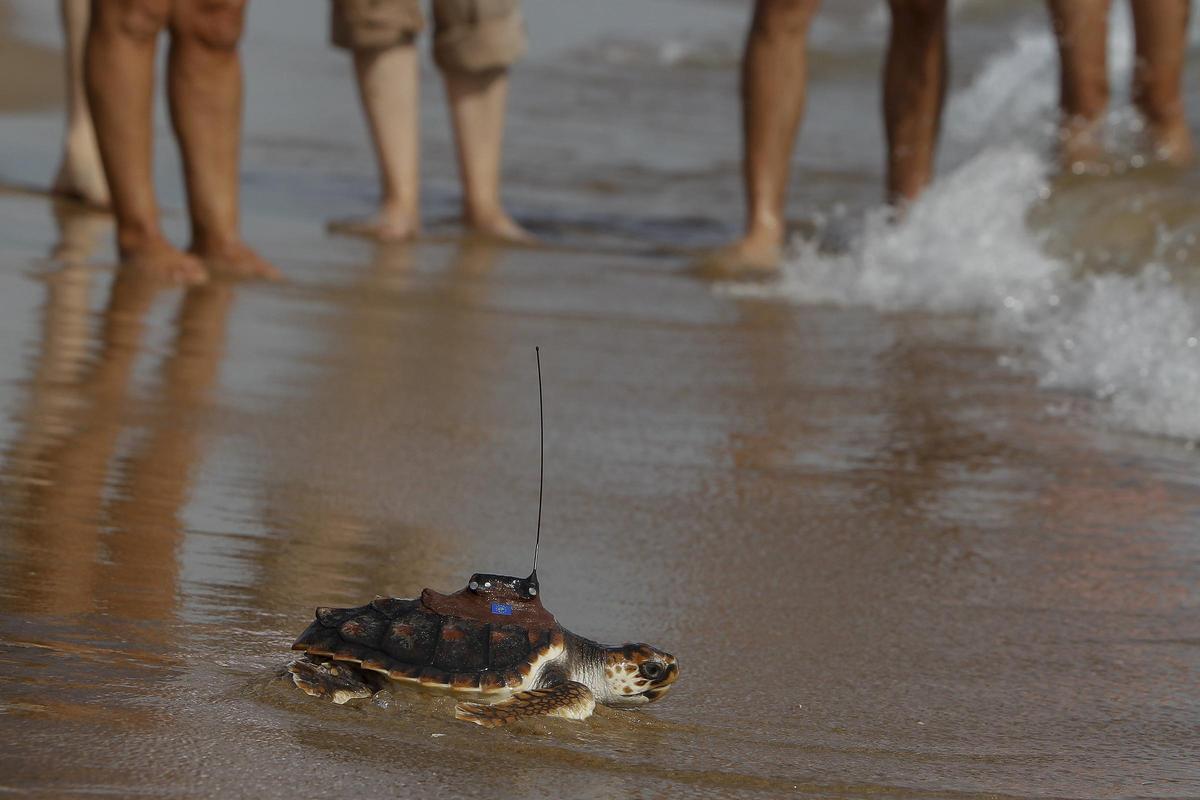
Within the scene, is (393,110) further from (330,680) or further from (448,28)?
(330,680)

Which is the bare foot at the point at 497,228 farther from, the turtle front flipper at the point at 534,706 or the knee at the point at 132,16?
the turtle front flipper at the point at 534,706

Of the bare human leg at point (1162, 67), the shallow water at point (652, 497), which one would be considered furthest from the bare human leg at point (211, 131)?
the bare human leg at point (1162, 67)

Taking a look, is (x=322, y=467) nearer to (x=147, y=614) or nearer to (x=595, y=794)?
(x=147, y=614)

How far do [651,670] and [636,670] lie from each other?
2 cm

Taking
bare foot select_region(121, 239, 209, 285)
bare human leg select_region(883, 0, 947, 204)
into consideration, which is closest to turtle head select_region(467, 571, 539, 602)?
bare foot select_region(121, 239, 209, 285)

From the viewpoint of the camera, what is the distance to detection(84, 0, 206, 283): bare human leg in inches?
189

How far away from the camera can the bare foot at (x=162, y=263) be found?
15.6ft

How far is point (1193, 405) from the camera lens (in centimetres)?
369

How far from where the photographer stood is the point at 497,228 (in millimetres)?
6520

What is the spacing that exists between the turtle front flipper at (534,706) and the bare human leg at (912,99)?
450 centimetres

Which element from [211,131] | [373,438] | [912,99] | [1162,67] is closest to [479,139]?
[912,99]

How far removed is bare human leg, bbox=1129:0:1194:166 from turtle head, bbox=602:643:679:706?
16.1 ft

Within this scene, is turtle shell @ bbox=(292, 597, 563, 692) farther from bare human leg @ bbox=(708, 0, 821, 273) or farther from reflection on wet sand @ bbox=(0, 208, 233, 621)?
→ bare human leg @ bbox=(708, 0, 821, 273)

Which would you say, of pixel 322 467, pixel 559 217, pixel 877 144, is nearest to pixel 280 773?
pixel 322 467
